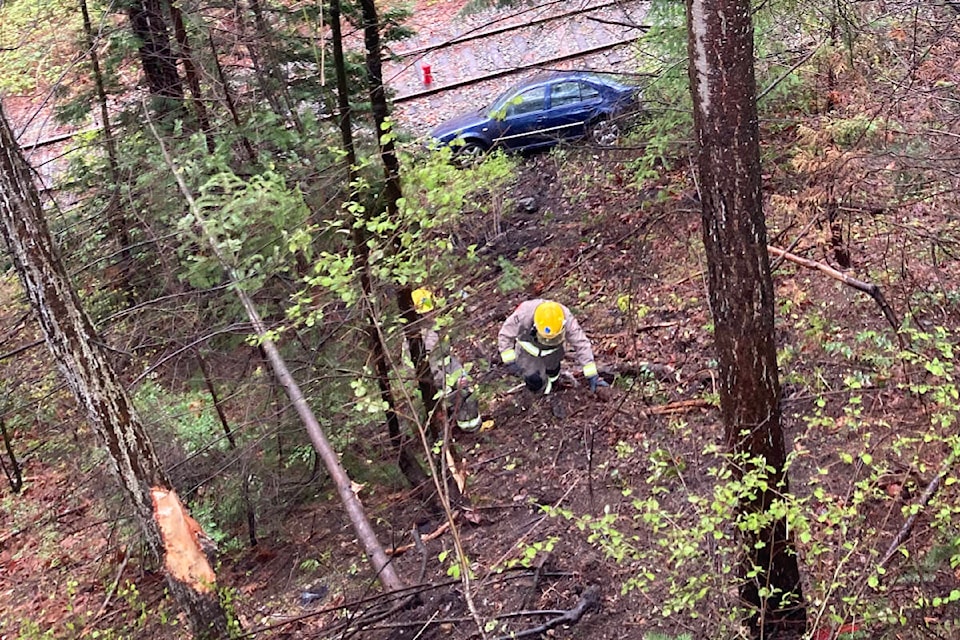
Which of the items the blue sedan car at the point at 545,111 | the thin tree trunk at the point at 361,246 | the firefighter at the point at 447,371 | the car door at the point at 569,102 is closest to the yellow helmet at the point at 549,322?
the firefighter at the point at 447,371

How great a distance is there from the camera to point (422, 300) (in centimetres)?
609

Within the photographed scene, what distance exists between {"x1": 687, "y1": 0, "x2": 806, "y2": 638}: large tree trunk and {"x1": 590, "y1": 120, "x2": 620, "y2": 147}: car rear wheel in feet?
19.4

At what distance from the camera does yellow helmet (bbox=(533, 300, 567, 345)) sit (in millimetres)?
8227

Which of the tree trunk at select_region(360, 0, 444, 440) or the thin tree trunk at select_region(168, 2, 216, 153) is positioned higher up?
the thin tree trunk at select_region(168, 2, 216, 153)

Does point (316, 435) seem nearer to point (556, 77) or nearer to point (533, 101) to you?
point (533, 101)

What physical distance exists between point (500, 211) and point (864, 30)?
7249 mm

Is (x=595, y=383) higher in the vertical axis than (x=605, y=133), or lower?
lower

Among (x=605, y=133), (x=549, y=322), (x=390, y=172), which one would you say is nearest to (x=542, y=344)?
(x=549, y=322)

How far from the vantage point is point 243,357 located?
935cm

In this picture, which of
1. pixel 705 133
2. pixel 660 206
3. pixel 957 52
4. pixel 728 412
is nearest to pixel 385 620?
pixel 728 412

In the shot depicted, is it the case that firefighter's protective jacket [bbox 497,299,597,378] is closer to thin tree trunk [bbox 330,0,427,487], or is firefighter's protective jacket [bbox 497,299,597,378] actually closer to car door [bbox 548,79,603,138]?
thin tree trunk [bbox 330,0,427,487]

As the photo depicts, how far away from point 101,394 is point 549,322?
4416mm

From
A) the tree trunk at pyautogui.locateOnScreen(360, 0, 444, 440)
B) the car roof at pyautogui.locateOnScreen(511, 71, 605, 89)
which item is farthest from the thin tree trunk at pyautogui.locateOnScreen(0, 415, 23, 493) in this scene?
the car roof at pyautogui.locateOnScreen(511, 71, 605, 89)

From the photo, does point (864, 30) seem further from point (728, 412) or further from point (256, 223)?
point (256, 223)
